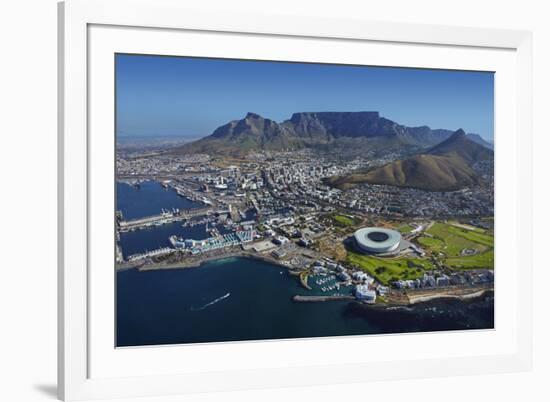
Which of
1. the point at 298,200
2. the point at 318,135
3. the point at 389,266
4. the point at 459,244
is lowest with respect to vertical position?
the point at 389,266

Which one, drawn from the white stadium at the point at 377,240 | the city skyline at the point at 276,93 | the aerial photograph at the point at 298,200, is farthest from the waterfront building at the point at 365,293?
the city skyline at the point at 276,93

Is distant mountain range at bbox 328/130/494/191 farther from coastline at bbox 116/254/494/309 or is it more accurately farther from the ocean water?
the ocean water

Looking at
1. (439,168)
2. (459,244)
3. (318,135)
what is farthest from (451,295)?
(318,135)

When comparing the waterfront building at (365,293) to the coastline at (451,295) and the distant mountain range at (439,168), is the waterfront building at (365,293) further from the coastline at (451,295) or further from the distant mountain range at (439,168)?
the distant mountain range at (439,168)

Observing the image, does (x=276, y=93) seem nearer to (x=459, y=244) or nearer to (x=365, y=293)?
(x=365, y=293)

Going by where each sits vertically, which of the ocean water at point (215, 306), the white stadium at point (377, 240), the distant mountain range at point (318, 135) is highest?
the distant mountain range at point (318, 135)

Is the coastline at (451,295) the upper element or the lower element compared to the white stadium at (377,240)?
lower

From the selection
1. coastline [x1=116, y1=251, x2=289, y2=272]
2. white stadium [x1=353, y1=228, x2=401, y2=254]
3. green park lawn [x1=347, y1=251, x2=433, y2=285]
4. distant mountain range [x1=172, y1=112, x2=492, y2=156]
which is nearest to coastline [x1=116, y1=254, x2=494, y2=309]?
coastline [x1=116, y1=251, x2=289, y2=272]
